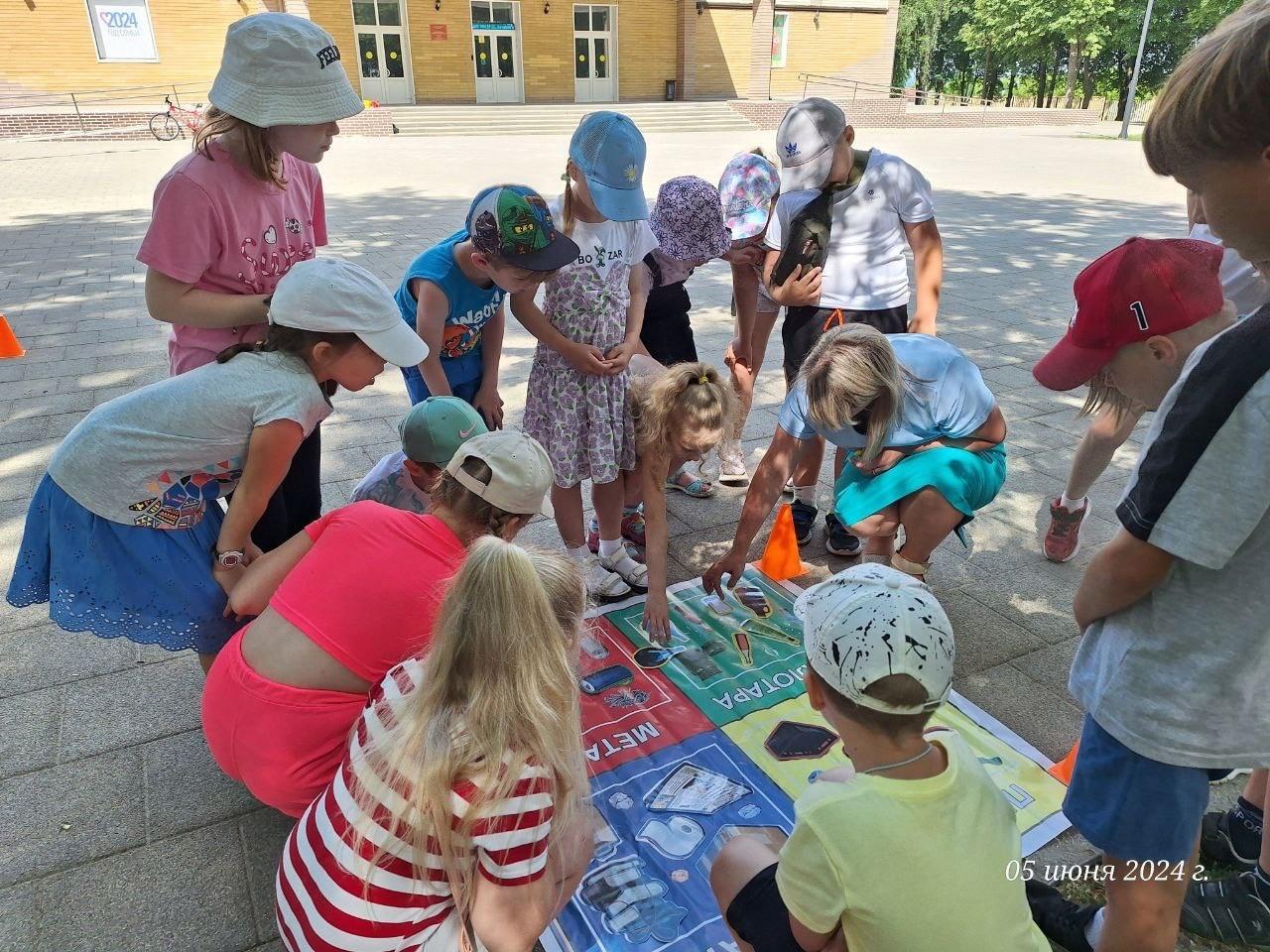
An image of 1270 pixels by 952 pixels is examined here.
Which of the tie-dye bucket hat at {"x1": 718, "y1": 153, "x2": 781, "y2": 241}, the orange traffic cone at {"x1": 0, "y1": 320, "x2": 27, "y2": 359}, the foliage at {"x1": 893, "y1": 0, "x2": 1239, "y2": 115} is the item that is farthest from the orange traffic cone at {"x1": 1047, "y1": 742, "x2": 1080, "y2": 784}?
the foliage at {"x1": 893, "y1": 0, "x2": 1239, "y2": 115}

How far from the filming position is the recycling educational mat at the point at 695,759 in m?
1.74

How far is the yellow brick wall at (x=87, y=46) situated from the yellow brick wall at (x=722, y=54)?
1253 cm

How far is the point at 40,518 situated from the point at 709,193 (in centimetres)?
265

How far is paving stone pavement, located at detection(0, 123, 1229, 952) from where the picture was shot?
1800 mm

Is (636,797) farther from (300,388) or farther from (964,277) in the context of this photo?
(964,277)

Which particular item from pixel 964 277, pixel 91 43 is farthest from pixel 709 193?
pixel 91 43

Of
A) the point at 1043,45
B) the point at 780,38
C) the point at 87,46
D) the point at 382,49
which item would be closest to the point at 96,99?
the point at 87,46

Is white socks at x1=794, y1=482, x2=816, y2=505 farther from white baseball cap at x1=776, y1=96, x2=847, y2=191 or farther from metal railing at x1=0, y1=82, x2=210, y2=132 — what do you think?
metal railing at x1=0, y1=82, x2=210, y2=132

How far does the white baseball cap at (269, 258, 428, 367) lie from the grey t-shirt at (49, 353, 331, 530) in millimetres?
141

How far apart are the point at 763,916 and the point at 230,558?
4.72 feet

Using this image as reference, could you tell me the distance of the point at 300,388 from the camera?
74.4 inches

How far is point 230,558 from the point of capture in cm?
196

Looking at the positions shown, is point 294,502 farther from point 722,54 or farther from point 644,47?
point 722,54

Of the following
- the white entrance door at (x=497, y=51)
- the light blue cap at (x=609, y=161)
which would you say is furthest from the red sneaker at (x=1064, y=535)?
the white entrance door at (x=497, y=51)
